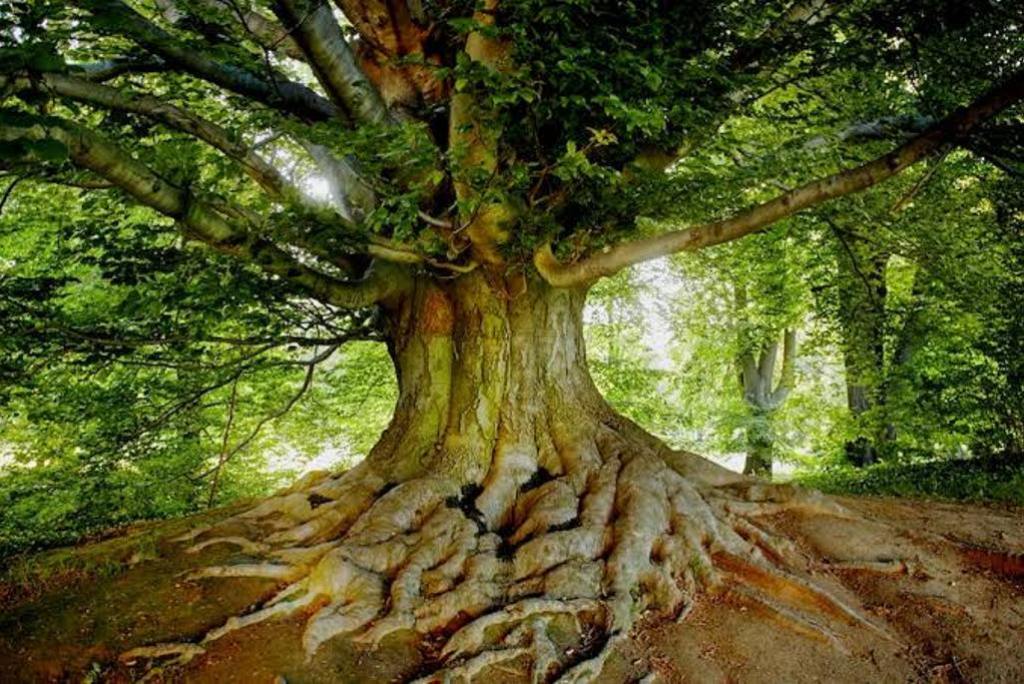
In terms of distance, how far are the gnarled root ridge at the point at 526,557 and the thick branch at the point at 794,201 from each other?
182 cm

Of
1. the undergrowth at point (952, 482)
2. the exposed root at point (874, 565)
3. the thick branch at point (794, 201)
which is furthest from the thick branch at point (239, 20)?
the undergrowth at point (952, 482)

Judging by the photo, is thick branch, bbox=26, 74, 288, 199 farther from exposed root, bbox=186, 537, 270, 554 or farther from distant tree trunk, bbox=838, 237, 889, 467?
distant tree trunk, bbox=838, 237, 889, 467

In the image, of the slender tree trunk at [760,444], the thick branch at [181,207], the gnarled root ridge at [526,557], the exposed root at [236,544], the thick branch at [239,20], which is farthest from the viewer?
the slender tree trunk at [760,444]

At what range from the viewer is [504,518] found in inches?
203

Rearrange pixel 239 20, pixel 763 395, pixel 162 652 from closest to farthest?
pixel 162 652 < pixel 239 20 < pixel 763 395

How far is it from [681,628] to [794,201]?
2.88 meters

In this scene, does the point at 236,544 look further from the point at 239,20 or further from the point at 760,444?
the point at 760,444

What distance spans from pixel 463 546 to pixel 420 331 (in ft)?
7.58

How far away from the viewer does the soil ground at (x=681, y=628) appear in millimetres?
3473

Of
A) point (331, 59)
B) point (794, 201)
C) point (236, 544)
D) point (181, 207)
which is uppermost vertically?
point (331, 59)

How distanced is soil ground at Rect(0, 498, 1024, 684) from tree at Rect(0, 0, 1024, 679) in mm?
193

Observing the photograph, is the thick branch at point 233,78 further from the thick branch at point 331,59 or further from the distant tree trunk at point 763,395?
the distant tree trunk at point 763,395

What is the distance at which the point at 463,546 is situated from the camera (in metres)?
4.57

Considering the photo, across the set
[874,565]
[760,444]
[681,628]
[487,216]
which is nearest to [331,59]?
[487,216]
